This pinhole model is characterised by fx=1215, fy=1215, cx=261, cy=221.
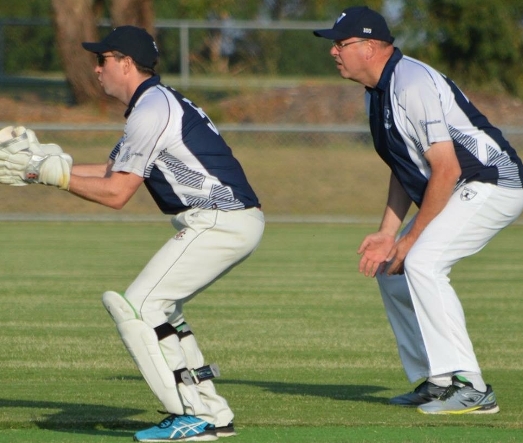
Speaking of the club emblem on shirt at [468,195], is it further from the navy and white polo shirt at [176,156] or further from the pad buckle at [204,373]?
the pad buckle at [204,373]

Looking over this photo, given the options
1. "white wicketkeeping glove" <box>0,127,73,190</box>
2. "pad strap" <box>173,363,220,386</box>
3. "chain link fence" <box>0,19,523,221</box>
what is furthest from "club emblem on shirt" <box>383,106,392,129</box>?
"chain link fence" <box>0,19,523,221</box>

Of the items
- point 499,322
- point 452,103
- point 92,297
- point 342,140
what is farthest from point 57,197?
point 452,103

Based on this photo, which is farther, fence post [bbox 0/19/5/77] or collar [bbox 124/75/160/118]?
fence post [bbox 0/19/5/77]

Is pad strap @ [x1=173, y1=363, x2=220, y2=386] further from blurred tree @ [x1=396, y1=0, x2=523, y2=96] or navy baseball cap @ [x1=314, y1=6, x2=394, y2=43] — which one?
blurred tree @ [x1=396, y1=0, x2=523, y2=96]

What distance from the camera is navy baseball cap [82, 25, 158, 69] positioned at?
590 cm

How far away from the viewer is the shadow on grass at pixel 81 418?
6262mm

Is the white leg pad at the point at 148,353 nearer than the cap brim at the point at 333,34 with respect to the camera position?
Yes

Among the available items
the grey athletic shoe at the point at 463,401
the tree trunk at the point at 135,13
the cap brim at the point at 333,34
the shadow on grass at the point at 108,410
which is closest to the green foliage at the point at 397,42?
the tree trunk at the point at 135,13

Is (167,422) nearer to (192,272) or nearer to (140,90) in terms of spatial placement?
(192,272)

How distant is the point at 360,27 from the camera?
6.82 metres

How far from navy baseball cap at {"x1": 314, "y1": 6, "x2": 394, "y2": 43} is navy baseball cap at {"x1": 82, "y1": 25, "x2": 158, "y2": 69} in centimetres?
129

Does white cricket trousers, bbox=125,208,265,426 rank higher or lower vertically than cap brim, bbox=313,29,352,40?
lower

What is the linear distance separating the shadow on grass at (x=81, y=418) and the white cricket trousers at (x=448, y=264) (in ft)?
5.36

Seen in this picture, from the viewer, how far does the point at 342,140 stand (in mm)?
24375
